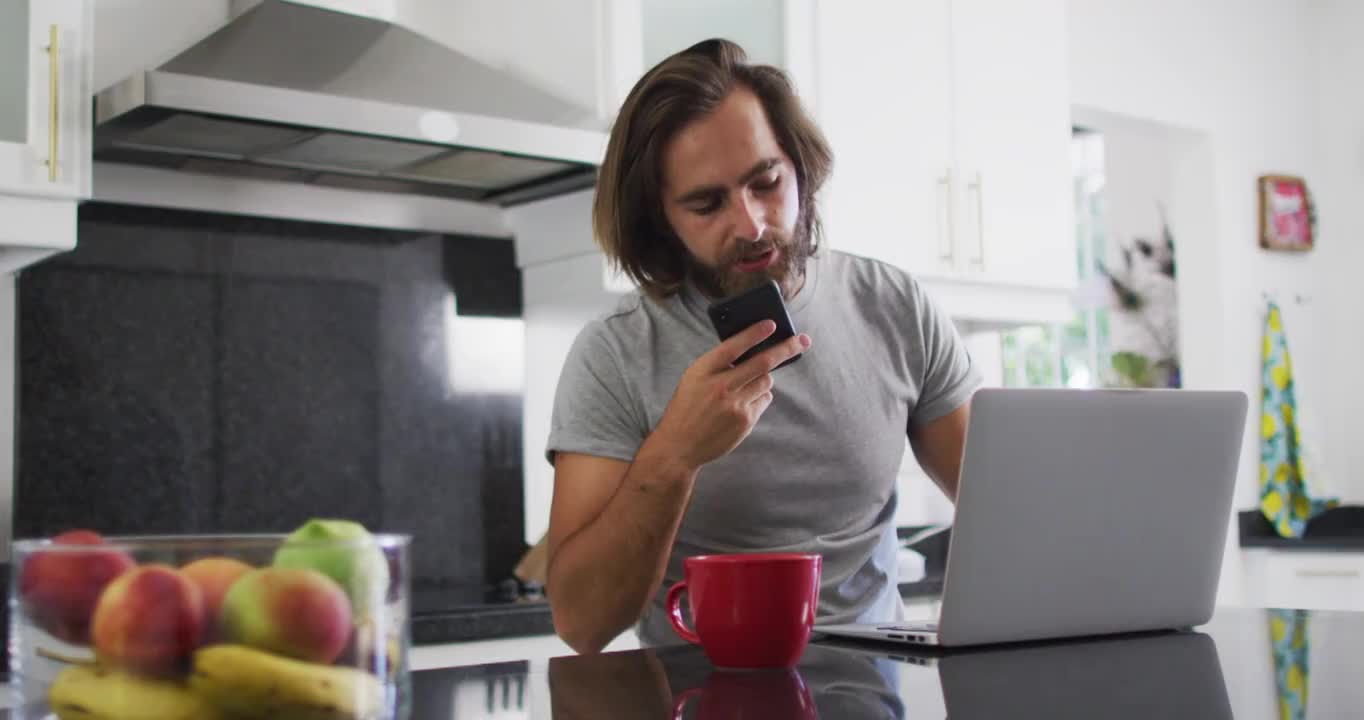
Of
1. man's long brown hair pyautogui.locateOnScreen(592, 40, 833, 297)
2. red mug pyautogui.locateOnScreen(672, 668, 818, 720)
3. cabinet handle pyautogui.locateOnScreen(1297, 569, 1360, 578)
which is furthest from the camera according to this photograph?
cabinet handle pyautogui.locateOnScreen(1297, 569, 1360, 578)

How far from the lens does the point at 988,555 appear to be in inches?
40.6

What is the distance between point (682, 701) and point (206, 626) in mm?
389

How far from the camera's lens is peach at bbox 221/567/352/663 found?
0.53m

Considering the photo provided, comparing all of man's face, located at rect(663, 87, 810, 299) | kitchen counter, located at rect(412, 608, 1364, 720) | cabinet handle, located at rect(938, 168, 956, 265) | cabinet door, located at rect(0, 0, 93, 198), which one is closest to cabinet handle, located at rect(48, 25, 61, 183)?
cabinet door, located at rect(0, 0, 93, 198)

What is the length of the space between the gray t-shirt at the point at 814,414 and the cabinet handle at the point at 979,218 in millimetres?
1223

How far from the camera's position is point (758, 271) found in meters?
1.52

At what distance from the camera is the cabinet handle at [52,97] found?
1796mm

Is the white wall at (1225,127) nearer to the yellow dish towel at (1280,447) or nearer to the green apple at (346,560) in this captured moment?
the yellow dish towel at (1280,447)

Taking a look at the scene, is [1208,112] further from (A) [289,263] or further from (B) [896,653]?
(B) [896,653]

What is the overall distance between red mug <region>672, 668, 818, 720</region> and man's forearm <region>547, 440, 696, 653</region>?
1.12 ft

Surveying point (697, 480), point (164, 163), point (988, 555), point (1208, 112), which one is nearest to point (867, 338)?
point (697, 480)

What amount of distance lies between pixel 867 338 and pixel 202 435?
1160 millimetres

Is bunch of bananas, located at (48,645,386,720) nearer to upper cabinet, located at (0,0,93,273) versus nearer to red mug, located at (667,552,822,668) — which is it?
red mug, located at (667,552,822,668)

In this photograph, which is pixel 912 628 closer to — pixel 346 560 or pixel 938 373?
pixel 938 373
